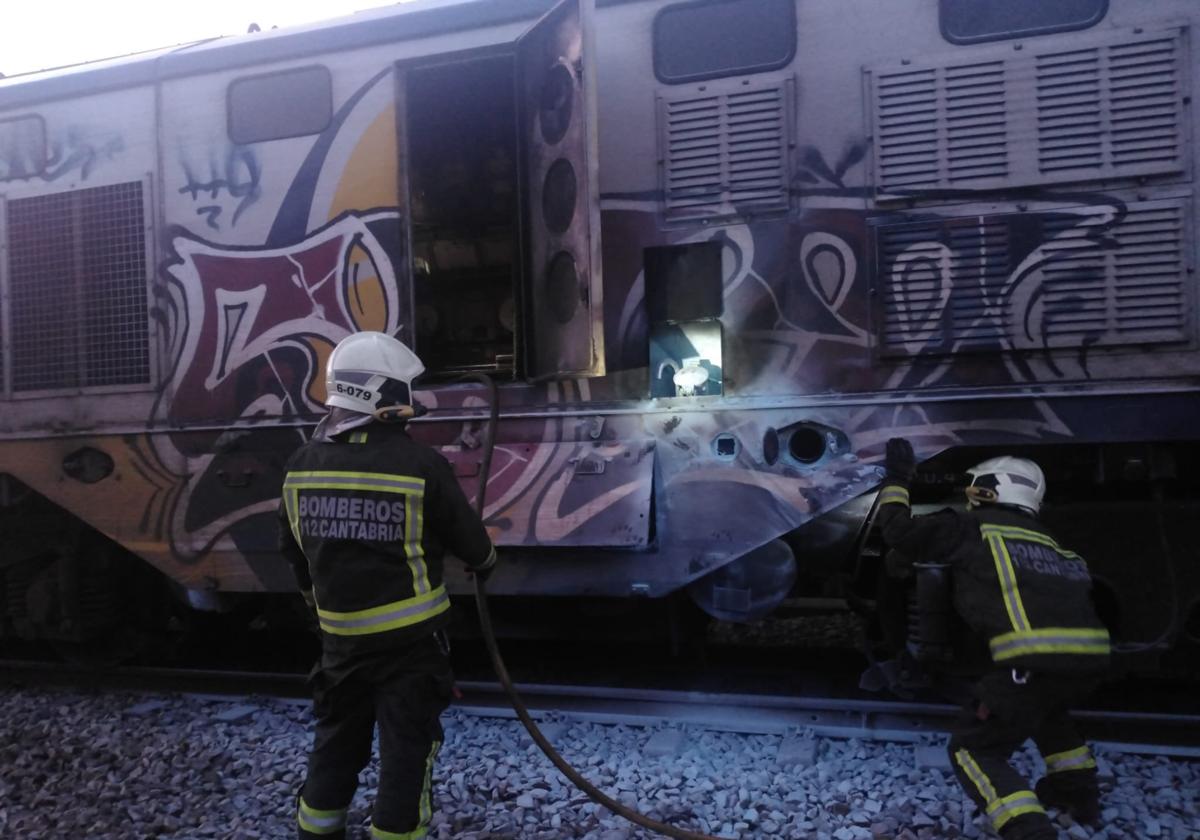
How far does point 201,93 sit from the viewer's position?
15.7 ft

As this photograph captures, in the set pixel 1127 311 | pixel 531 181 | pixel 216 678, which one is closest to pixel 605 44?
pixel 531 181

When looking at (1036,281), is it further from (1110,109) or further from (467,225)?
(467,225)

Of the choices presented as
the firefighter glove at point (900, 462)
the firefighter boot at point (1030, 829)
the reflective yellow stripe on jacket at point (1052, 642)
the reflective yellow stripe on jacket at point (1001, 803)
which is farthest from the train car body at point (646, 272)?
the firefighter boot at point (1030, 829)

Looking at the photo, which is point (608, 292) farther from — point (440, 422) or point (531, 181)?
point (440, 422)

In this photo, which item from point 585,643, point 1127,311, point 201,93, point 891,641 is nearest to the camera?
point 1127,311

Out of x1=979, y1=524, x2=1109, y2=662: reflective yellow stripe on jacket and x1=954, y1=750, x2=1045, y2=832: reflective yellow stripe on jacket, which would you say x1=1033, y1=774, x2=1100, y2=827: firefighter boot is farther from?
x1=979, y1=524, x2=1109, y2=662: reflective yellow stripe on jacket

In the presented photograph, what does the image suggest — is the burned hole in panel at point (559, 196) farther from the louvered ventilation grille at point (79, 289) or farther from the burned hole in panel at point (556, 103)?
the louvered ventilation grille at point (79, 289)

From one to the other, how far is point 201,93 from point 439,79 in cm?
135

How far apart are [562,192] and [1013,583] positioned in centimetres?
264

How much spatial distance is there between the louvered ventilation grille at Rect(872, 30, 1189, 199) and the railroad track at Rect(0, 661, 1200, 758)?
2.44 meters

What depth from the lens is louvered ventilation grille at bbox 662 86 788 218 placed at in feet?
13.2

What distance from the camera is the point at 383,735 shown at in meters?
2.70

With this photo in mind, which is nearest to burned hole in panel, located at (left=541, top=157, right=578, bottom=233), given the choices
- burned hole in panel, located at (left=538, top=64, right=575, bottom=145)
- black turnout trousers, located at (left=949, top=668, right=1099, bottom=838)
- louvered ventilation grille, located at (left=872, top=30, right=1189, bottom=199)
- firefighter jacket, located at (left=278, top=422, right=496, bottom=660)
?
burned hole in panel, located at (left=538, top=64, right=575, bottom=145)

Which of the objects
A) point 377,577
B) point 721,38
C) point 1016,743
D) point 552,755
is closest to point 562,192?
point 721,38
